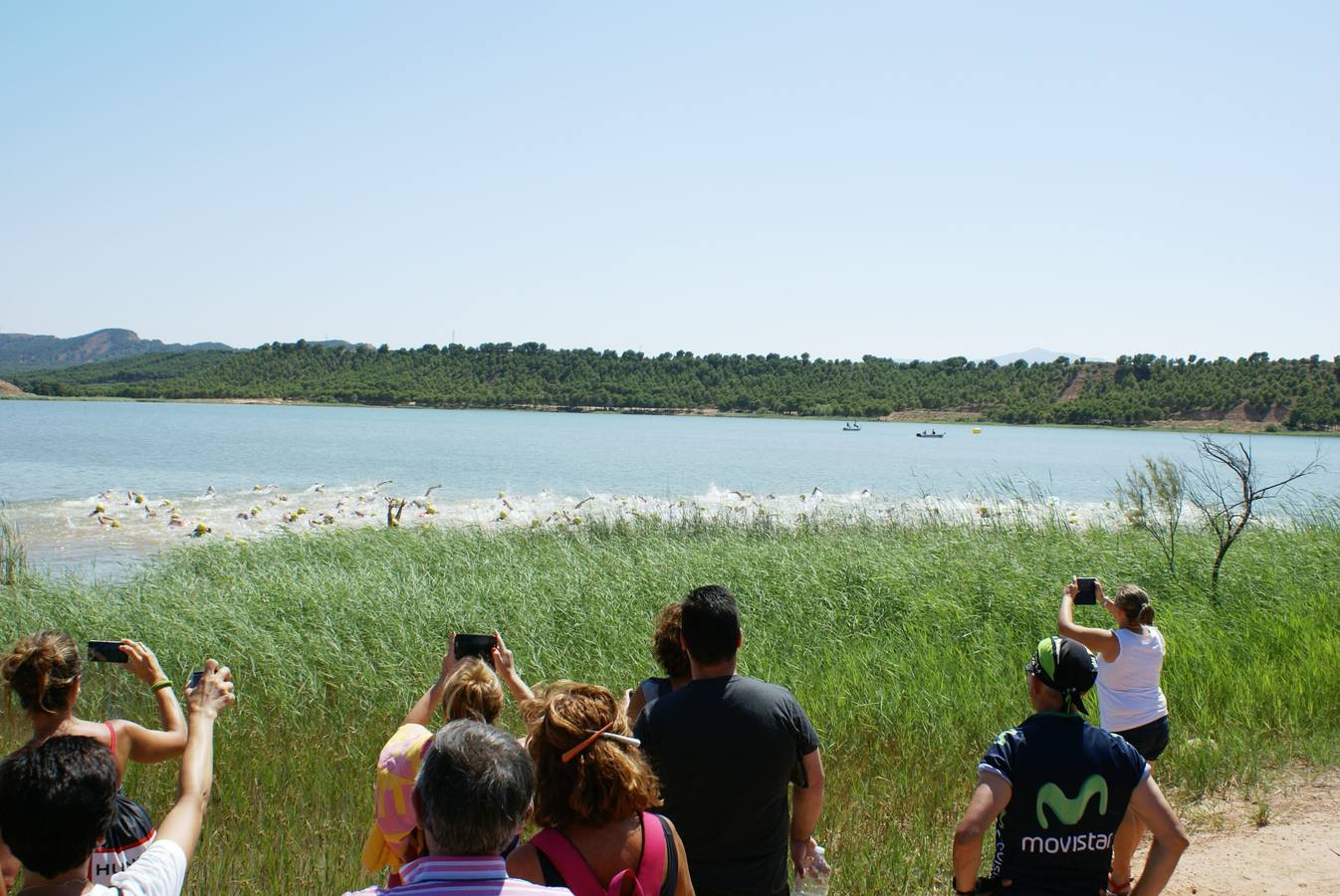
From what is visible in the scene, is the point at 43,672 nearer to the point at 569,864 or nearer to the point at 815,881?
the point at 569,864

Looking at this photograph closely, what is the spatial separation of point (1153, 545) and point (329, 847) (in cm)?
1246

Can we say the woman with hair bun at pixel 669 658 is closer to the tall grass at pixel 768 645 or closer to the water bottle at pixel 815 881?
the water bottle at pixel 815 881

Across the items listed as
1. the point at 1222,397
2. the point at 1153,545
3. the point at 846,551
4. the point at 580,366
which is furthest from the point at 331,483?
the point at 580,366

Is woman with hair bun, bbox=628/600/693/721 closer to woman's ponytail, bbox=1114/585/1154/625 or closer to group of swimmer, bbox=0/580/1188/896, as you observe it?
group of swimmer, bbox=0/580/1188/896

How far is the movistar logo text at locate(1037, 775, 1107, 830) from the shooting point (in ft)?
10.7

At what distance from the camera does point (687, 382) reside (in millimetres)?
126250

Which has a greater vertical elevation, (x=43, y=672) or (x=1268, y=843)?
(x=43, y=672)

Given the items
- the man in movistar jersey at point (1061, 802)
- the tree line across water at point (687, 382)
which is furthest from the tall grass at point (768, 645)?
the tree line across water at point (687, 382)

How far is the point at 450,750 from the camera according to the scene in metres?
2.43

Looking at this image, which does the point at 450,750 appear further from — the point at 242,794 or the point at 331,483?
the point at 331,483

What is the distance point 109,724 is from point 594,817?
2.24 meters

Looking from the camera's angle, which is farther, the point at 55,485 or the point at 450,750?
the point at 55,485

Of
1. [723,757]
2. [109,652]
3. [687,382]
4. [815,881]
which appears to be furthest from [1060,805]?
[687,382]

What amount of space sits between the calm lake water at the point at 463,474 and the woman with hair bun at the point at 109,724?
1545 centimetres
